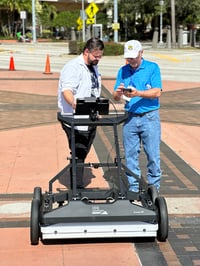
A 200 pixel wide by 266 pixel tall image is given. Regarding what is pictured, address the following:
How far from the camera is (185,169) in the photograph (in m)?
7.26

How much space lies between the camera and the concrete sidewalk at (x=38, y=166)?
Answer: 4457 millimetres

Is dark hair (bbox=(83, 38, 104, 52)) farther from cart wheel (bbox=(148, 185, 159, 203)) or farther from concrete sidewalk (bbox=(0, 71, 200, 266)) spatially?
concrete sidewalk (bbox=(0, 71, 200, 266))

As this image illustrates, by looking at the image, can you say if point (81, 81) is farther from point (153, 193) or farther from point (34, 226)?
point (34, 226)

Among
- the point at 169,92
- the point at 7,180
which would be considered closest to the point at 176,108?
the point at 169,92

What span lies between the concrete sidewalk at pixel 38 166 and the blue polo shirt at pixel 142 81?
3.73 ft

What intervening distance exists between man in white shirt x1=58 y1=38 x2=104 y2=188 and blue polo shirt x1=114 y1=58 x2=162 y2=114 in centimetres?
30

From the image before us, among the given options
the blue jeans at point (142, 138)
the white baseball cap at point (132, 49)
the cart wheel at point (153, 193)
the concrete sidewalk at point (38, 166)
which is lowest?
the concrete sidewalk at point (38, 166)

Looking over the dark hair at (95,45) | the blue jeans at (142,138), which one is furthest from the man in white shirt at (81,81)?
the blue jeans at (142,138)

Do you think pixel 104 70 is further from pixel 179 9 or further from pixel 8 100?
pixel 179 9

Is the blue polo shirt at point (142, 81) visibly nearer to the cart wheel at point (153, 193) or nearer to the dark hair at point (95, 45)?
the dark hair at point (95, 45)

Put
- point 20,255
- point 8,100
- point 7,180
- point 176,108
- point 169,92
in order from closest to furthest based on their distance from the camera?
point 20,255, point 7,180, point 176,108, point 8,100, point 169,92

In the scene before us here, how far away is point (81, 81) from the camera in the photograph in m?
5.35

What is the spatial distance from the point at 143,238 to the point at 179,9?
5350cm

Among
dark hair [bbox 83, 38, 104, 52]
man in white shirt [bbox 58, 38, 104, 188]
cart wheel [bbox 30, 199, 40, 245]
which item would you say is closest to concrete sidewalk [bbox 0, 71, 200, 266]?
cart wheel [bbox 30, 199, 40, 245]
